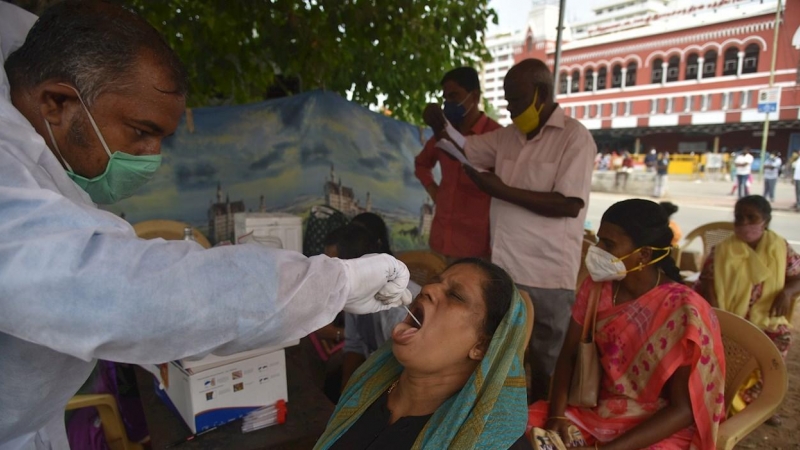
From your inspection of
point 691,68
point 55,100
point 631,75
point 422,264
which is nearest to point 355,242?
point 422,264

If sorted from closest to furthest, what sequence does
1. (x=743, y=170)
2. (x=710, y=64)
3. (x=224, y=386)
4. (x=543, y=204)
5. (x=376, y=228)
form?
(x=224, y=386) → (x=543, y=204) → (x=376, y=228) → (x=743, y=170) → (x=710, y=64)

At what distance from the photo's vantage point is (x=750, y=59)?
23.5 metres

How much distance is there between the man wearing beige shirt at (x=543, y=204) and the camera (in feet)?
8.84

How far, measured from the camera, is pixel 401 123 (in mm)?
5363

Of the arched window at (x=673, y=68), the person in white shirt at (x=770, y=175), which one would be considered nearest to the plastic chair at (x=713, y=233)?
the person in white shirt at (x=770, y=175)

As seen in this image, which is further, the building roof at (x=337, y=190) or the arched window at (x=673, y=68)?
the arched window at (x=673, y=68)

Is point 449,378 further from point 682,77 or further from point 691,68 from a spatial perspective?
point 682,77

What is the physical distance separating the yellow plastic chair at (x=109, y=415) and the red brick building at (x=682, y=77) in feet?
69.2

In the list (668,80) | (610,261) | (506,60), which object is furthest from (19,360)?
(506,60)

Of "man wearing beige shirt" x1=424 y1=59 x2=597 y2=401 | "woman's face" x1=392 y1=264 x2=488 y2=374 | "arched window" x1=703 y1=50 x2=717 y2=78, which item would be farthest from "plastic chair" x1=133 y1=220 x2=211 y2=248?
"arched window" x1=703 y1=50 x2=717 y2=78

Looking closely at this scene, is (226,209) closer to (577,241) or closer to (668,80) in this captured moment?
(577,241)

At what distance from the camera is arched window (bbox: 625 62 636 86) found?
2788 cm

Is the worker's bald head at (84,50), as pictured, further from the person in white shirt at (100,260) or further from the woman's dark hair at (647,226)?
the woman's dark hair at (647,226)

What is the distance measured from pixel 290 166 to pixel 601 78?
2947cm
